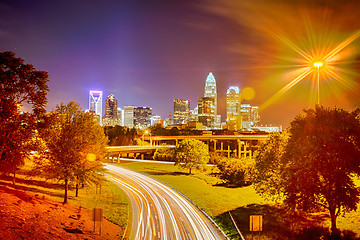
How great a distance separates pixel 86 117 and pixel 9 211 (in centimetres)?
1573

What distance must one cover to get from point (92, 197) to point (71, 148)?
10723 millimetres

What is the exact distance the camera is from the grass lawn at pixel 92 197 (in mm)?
30312

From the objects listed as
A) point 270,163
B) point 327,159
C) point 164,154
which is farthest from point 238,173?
point 164,154

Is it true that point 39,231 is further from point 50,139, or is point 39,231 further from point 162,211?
point 162,211

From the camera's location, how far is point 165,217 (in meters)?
30.6

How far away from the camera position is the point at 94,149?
107ft

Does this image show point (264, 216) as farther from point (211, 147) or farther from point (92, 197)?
point (211, 147)

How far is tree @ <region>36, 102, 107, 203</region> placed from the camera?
95.8 ft

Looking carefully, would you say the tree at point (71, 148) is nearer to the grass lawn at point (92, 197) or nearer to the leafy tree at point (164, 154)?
the grass lawn at point (92, 197)

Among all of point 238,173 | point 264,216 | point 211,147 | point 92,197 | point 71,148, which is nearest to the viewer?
point 264,216

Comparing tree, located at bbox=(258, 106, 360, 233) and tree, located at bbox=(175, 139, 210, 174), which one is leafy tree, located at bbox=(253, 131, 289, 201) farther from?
tree, located at bbox=(175, 139, 210, 174)

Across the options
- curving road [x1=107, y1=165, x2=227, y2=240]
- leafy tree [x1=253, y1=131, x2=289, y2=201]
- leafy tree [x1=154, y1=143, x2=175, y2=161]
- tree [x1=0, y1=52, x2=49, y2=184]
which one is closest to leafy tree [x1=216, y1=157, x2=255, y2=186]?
curving road [x1=107, y1=165, x2=227, y2=240]

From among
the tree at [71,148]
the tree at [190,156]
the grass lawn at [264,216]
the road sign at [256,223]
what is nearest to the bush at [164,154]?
the tree at [190,156]

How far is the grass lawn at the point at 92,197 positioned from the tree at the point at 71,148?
3015 millimetres
